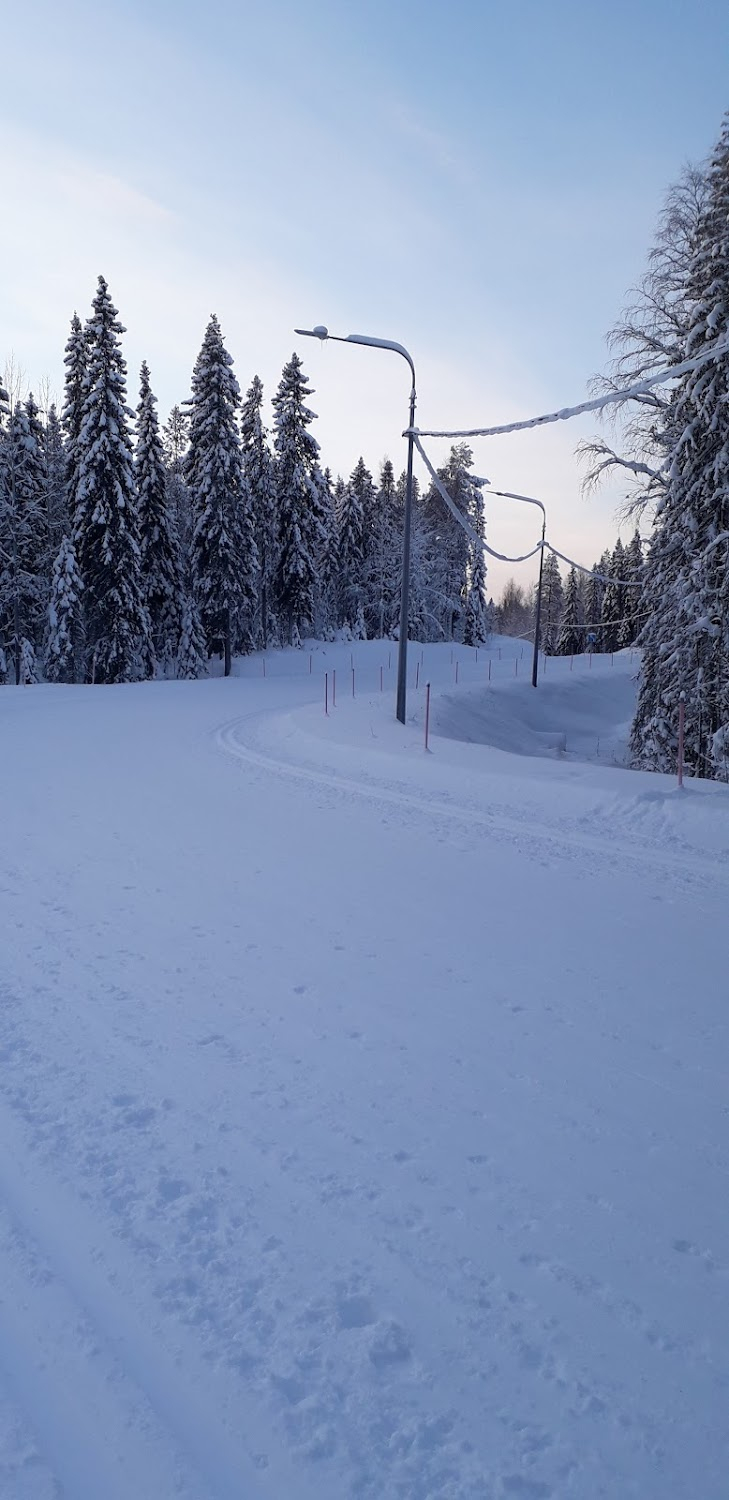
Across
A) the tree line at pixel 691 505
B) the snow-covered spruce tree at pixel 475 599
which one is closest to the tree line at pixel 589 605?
the snow-covered spruce tree at pixel 475 599

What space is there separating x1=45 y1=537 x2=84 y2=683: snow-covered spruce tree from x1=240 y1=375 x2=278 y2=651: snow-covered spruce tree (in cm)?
1388

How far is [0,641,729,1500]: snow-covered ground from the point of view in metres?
2.41

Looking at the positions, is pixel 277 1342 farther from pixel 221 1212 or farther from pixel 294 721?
pixel 294 721

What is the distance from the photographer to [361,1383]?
2559 millimetres

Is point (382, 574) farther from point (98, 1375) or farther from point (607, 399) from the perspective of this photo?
point (98, 1375)

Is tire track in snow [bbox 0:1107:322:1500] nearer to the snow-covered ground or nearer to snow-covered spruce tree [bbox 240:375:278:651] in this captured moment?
the snow-covered ground

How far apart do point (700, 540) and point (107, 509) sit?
26582mm

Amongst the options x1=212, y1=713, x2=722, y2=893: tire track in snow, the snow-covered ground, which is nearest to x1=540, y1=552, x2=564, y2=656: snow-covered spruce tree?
x1=212, y1=713, x2=722, y2=893: tire track in snow

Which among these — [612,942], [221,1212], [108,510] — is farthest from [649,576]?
[108,510]

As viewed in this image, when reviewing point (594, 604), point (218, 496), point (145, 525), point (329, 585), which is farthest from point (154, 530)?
point (594, 604)

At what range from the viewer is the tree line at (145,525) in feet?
118

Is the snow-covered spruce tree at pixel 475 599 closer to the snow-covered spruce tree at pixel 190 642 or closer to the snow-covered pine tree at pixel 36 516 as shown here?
the snow-covered spruce tree at pixel 190 642

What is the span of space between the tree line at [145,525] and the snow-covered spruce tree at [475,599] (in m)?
22.4

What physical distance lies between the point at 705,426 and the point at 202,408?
3072 centimetres
